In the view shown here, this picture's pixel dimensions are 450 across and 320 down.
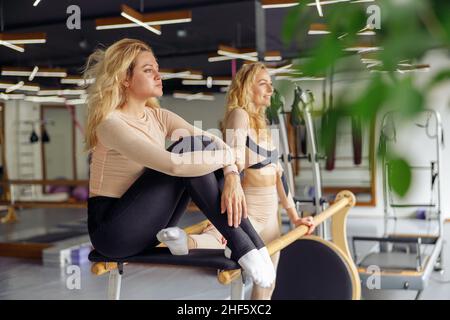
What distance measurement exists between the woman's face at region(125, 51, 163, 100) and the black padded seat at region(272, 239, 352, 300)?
50.7 inches

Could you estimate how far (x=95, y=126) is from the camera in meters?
1.67

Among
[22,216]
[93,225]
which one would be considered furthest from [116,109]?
[22,216]

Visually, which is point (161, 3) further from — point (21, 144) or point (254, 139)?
point (21, 144)

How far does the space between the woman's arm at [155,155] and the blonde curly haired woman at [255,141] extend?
49 cm

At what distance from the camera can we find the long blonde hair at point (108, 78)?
1.68 metres

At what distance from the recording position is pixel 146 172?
163 centimetres

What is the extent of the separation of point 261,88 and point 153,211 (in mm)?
796

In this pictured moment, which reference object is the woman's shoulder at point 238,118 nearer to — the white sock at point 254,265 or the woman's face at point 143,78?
the woman's face at point 143,78

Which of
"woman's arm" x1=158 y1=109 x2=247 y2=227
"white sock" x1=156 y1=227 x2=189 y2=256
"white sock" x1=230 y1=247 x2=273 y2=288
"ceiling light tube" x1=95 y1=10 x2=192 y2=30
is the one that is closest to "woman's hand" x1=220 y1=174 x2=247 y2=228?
"woman's arm" x1=158 y1=109 x2=247 y2=227

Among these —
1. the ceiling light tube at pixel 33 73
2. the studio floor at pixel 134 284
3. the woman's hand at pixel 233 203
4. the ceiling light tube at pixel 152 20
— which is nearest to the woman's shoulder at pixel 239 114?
the woman's hand at pixel 233 203

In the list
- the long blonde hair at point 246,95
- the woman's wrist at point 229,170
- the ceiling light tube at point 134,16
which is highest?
the ceiling light tube at point 134,16

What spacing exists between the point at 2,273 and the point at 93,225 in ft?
14.5

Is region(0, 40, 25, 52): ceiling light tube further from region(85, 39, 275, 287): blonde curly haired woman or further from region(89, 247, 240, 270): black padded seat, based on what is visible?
region(89, 247, 240, 270): black padded seat

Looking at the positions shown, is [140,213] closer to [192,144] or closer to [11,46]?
[192,144]
